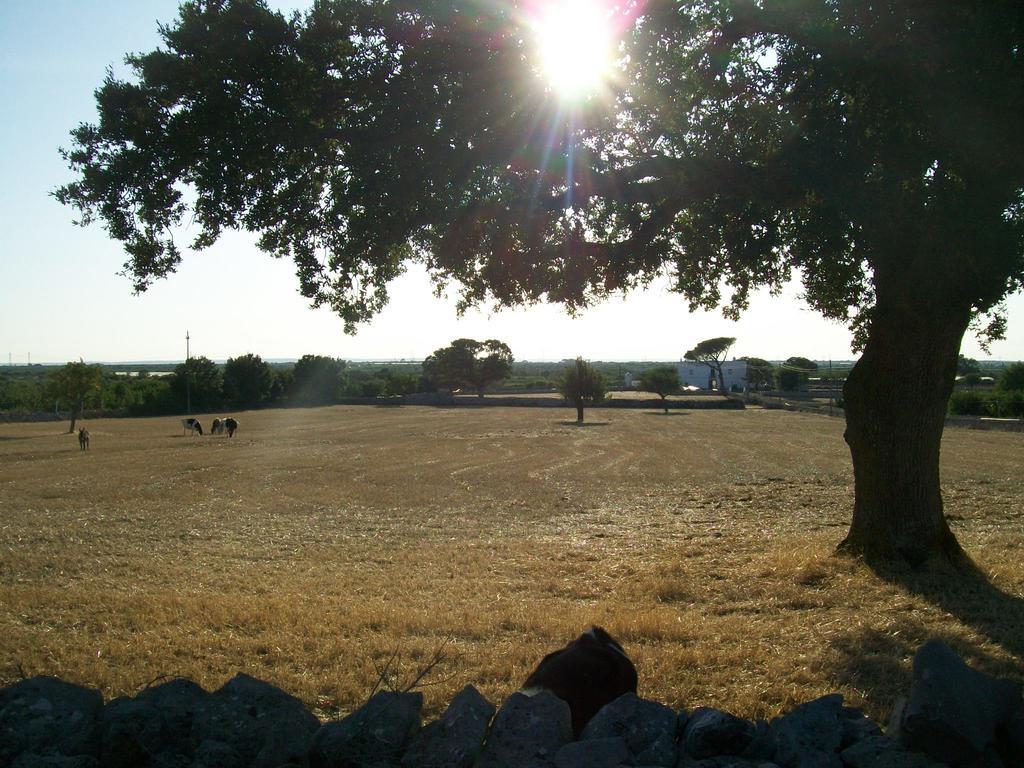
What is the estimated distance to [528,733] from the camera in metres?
4.11

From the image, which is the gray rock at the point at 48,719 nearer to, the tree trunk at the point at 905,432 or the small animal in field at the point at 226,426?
the tree trunk at the point at 905,432

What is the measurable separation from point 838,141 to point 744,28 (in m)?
2.26

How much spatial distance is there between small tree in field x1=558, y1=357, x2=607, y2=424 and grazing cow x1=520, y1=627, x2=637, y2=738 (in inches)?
2807

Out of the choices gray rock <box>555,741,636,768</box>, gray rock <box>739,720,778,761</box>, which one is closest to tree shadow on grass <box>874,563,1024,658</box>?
gray rock <box>739,720,778,761</box>

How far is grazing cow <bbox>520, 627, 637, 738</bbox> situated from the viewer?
15.9 ft

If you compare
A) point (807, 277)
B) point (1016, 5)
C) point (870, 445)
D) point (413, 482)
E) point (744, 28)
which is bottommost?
point (413, 482)

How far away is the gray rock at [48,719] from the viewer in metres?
4.07

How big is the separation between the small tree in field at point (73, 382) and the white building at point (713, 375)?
99.2 metres

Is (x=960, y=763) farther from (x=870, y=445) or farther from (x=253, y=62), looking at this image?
(x=253, y=62)

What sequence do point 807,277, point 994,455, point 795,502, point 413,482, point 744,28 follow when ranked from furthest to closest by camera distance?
point 994,455 → point 413,482 → point 795,502 → point 807,277 → point 744,28

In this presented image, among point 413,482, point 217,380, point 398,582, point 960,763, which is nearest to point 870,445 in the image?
point 398,582

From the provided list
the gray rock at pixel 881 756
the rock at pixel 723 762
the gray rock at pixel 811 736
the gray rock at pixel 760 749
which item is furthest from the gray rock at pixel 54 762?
the gray rock at pixel 881 756

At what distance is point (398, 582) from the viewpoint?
37.3ft

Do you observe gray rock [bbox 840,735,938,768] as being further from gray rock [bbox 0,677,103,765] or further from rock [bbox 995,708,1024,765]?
gray rock [bbox 0,677,103,765]
